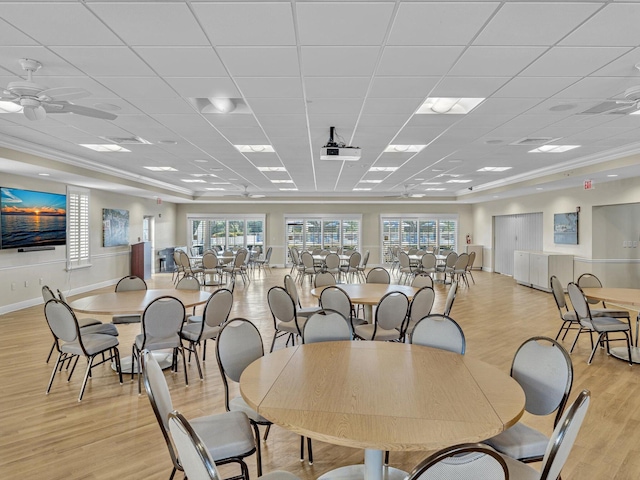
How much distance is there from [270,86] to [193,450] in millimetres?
3306

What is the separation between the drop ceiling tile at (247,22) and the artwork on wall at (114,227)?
365 inches

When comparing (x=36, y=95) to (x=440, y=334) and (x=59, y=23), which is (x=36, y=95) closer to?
(x=59, y=23)

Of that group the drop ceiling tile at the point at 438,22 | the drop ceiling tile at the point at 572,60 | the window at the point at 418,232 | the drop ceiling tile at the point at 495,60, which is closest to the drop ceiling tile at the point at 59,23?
the drop ceiling tile at the point at 438,22

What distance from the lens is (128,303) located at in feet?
14.4

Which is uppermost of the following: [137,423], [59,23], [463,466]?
[59,23]

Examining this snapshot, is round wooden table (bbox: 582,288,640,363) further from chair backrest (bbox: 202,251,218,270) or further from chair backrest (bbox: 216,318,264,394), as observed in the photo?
chair backrest (bbox: 202,251,218,270)

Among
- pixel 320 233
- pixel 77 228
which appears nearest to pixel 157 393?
pixel 77 228

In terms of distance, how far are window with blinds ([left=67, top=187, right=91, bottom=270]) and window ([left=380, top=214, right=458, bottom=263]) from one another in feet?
35.5

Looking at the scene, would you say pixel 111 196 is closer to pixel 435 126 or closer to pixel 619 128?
pixel 435 126

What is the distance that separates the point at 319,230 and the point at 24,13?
13998mm

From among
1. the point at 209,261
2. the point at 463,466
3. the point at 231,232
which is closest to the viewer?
the point at 463,466

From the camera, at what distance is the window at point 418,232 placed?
16.2 metres

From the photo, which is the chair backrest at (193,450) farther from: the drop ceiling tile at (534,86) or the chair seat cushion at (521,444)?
the drop ceiling tile at (534,86)

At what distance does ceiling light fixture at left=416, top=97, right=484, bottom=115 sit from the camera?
4328 millimetres
